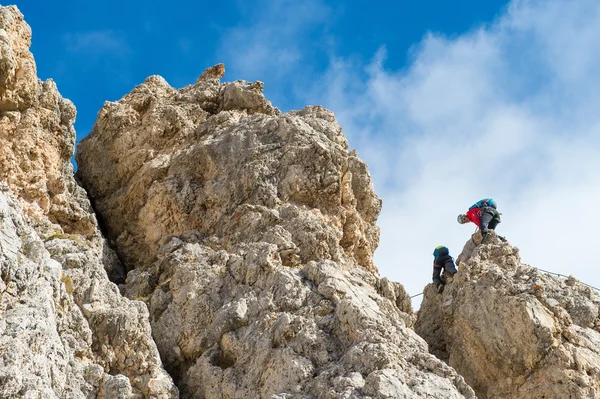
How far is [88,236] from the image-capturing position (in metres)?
22.8

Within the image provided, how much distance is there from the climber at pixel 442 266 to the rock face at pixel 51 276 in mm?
10743

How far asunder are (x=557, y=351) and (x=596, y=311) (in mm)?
2914

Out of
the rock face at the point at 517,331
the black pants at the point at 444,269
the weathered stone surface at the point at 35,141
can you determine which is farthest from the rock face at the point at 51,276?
the black pants at the point at 444,269

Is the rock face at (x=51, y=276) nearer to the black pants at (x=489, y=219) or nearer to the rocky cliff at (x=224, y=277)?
the rocky cliff at (x=224, y=277)

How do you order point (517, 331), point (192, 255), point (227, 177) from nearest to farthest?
Result: point (517, 331)
point (192, 255)
point (227, 177)

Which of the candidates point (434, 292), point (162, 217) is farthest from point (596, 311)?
point (162, 217)

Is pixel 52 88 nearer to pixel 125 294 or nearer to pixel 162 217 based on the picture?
pixel 162 217

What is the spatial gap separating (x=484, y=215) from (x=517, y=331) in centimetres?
704

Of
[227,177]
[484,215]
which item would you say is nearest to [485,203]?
[484,215]

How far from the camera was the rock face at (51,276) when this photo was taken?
45.2ft

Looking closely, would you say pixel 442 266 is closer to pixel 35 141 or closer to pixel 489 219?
pixel 489 219

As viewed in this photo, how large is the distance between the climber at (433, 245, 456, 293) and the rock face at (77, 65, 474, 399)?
2.22m

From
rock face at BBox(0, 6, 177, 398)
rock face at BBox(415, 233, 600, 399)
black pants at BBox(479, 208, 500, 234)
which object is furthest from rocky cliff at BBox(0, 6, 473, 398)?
black pants at BBox(479, 208, 500, 234)

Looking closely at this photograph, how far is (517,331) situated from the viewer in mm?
20422
